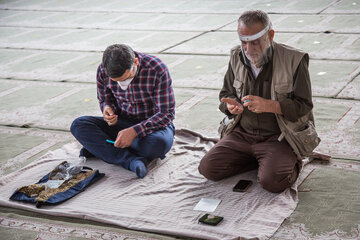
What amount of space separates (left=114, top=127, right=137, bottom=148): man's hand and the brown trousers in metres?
0.50

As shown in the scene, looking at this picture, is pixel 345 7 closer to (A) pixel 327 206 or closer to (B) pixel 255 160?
(B) pixel 255 160

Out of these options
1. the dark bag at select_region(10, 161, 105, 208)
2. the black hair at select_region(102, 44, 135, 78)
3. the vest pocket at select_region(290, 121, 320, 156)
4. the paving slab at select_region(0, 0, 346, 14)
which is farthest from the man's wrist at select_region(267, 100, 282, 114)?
the paving slab at select_region(0, 0, 346, 14)

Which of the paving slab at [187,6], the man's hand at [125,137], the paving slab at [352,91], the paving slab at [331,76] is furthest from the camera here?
the paving slab at [187,6]

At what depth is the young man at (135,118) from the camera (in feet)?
11.5

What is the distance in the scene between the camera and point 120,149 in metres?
3.63

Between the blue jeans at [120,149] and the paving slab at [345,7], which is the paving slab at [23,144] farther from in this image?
the paving slab at [345,7]

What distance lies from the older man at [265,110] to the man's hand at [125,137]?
0.50 metres

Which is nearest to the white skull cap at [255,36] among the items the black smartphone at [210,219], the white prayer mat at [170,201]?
the white prayer mat at [170,201]

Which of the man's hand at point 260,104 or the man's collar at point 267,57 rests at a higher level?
the man's collar at point 267,57

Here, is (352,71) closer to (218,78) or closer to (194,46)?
(218,78)

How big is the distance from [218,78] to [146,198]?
8.73 ft

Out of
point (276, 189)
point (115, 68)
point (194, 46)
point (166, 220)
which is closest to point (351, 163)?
point (276, 189)

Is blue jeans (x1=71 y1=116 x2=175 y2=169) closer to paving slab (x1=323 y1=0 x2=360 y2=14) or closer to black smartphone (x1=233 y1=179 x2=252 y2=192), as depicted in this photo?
black smartphone (x1=233 y1=179 x2=252 y2=192)

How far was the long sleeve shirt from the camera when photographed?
3016 mm
